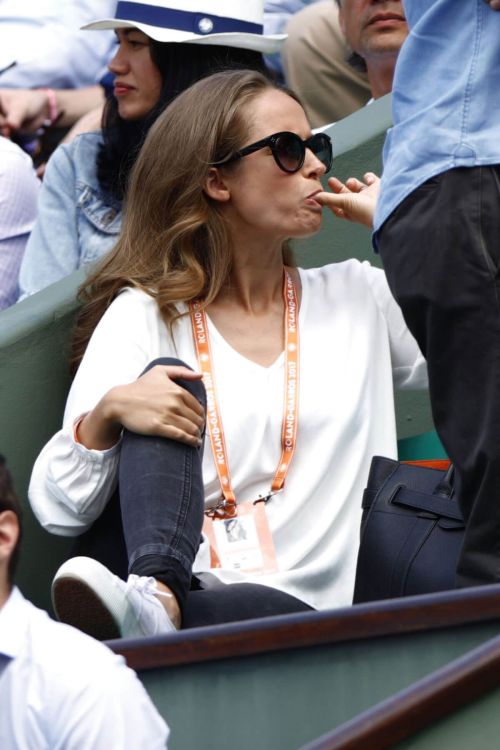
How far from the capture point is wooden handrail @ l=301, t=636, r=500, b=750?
1.86m

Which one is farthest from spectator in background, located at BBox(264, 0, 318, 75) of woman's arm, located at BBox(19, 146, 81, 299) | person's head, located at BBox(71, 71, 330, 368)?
person's head, located at BBox(71, 71, 330, 368)

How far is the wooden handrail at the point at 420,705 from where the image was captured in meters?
1.86

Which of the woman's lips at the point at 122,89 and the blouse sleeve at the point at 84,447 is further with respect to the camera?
the woman's lips at the point at 122,89

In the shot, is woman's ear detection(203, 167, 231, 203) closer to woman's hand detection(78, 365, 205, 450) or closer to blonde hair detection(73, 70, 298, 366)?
blonde hair detection(73, 70, 298, 366)

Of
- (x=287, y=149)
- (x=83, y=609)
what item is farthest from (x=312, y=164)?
(x=83, y=609)

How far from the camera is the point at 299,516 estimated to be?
3.35 metres

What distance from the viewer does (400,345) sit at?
3.67 meters

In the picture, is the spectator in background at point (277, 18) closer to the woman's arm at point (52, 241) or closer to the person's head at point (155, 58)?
the person's head at point (155, 58)

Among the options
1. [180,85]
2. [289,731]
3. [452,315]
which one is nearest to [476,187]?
[452,315]

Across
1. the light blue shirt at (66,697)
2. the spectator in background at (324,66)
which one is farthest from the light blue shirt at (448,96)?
the spectator in background at (324,66)

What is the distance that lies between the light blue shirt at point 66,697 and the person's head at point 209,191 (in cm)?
166

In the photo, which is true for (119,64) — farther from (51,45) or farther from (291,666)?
(291,666)

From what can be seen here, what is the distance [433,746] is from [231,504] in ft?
4.55

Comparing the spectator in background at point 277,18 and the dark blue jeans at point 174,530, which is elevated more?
the spectator in background at point 277,18
